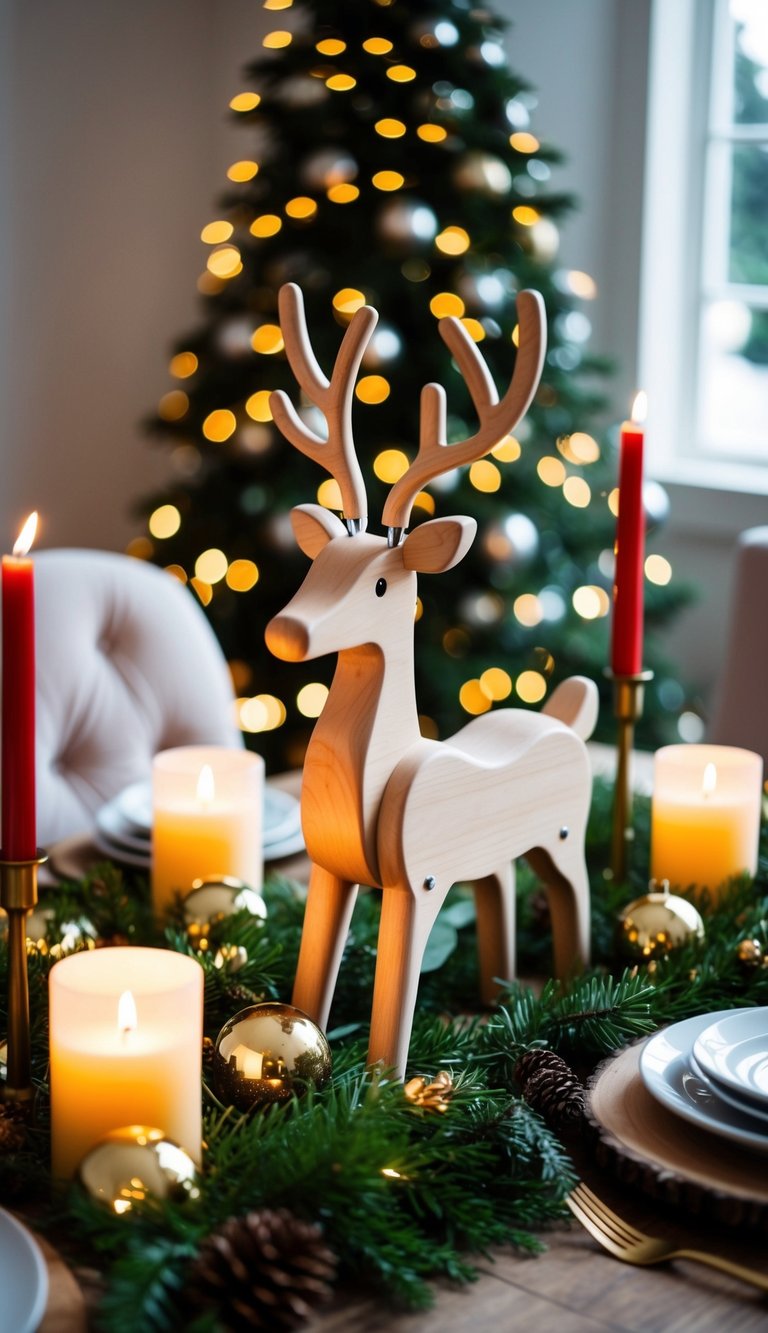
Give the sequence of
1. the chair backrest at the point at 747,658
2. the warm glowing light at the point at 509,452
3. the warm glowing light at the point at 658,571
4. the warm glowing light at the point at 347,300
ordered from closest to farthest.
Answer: the chair backrest at the point at 747,658
the warm glowing light at the point at 347,300
the warm glowing light at the point at 509,452
the warm glowing light at the point at 658,571

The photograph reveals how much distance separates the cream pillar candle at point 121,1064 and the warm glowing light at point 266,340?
187 centimetres

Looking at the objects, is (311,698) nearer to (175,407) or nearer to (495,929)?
(175,407)

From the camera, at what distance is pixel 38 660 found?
1.52 meters

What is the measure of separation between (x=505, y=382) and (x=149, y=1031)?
1.97 meters

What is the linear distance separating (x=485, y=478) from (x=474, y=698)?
40 centimetres

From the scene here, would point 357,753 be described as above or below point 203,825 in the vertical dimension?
above

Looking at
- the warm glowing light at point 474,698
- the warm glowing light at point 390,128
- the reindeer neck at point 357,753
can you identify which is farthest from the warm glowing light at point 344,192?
the reindeer neck at point 357,753

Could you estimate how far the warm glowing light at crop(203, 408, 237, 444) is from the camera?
2545mm

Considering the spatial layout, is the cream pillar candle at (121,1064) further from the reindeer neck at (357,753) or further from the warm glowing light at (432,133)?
the warm glowing light at (432,133)

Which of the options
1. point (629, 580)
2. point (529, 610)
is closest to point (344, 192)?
point (529, 610)

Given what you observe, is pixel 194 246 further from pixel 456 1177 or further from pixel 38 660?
pixel 456 1177

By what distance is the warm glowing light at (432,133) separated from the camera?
243cm

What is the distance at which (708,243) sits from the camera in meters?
3.17

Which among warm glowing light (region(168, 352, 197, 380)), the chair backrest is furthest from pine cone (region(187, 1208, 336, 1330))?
warm glowing light (region(168, 352, 197, 380))
